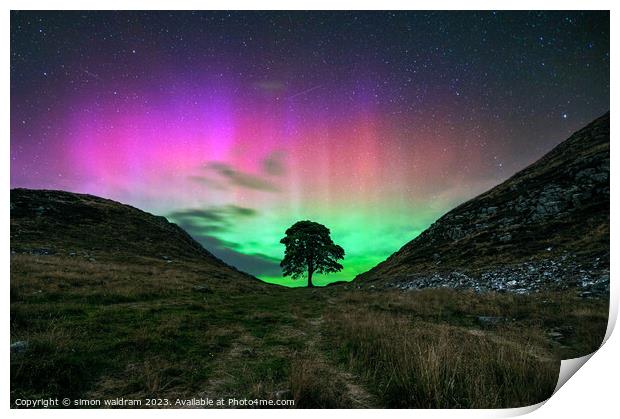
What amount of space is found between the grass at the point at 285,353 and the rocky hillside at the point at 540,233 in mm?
1561

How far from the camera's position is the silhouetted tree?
3219cm

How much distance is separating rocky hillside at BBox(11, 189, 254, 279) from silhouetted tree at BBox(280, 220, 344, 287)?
1140cm

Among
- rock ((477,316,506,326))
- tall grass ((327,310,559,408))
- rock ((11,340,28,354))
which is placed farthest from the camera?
rock ((477,316,506,326))

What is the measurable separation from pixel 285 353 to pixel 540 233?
49.9ft

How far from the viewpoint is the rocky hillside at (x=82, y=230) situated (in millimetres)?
7963

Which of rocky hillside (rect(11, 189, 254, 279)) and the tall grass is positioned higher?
rocky hillside (rect(11, 189, 254, 279))

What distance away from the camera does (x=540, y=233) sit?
13.9 metres

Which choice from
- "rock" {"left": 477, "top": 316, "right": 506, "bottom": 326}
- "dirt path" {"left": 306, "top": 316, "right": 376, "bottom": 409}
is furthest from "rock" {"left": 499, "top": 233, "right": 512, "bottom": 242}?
"dirt path" {"left": 306, "top": 316, "right": 376, "bottom": 409}

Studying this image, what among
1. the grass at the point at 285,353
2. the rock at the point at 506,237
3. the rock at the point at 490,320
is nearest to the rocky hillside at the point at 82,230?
the grass at the point at 285,353

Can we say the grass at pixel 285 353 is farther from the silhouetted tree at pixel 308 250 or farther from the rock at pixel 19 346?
the silhouetted tree at pixel 308 250

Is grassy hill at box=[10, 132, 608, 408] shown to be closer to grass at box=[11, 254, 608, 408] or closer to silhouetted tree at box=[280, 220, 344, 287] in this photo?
grass at box=[11, 254, 608, 408]

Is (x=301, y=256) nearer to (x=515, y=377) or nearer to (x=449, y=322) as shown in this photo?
(x=449, y=322)
